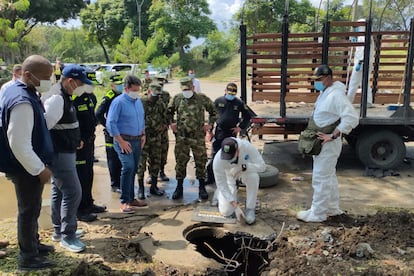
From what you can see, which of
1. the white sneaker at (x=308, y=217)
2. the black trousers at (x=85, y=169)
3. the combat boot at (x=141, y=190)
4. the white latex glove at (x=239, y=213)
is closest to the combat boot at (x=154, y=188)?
the combat boot at (x=141, y=190)

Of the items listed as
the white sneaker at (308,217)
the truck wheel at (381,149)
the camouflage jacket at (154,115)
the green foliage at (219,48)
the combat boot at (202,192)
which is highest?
A: the green foliage at (219,48)

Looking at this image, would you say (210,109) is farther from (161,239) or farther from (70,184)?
(70,184)

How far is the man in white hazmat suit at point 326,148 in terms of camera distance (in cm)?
479

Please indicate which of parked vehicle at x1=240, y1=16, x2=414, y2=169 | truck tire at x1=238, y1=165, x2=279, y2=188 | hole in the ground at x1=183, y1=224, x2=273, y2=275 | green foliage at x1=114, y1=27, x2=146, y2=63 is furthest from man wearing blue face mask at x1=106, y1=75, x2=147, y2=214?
green foliage at x1=114, y1=27, x2=146, y2=63

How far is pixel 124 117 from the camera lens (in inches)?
200

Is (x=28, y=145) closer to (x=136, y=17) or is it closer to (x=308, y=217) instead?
(x=308, y=217)

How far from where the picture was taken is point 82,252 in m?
4.14

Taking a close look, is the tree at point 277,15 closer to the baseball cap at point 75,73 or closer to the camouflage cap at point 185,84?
the camouflage cap at point 185,84

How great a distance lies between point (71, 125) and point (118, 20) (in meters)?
34.4

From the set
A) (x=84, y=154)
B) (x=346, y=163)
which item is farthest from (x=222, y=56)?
(x=84, y=154)

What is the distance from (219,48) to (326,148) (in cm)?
3518

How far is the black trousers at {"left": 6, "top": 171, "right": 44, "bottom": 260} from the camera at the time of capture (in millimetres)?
3457

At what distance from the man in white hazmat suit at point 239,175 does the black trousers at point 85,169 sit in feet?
5.09

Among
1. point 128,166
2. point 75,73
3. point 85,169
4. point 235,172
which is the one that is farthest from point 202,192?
point 75,73
